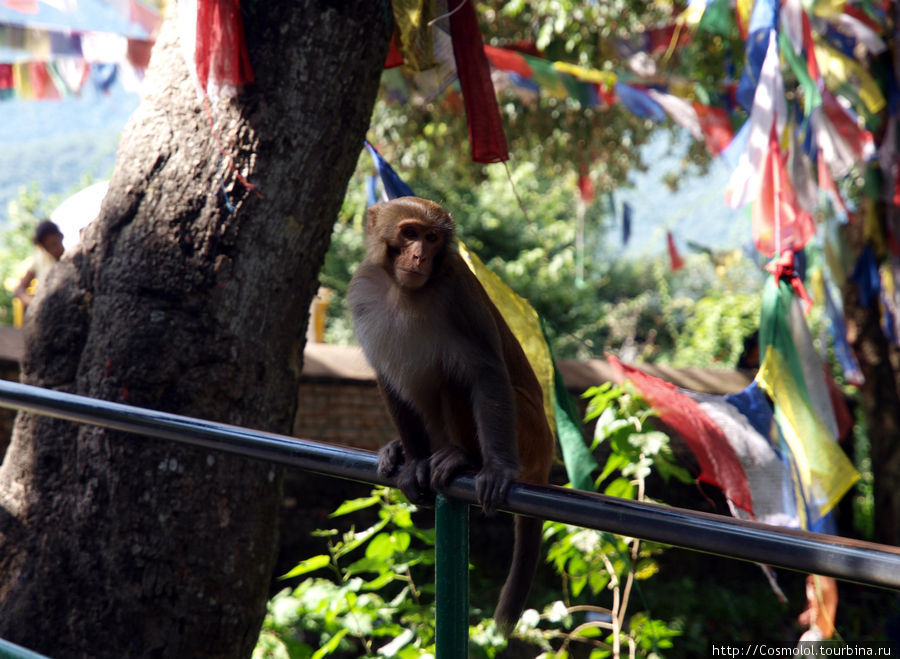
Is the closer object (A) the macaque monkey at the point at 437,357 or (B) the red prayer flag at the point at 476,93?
(A) the macaque monkey at the point at 437,357

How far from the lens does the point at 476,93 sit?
297 centimetres

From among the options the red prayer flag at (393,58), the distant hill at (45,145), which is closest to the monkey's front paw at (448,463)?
the red prayer flag at (393,58)

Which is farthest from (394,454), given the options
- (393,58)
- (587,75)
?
(587,75)

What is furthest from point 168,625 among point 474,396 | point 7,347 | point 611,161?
point 611,161

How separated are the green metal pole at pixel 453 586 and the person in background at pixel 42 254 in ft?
13.3

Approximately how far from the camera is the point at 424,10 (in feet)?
9.01

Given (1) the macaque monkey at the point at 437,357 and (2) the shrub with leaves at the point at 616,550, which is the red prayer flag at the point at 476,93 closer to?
(1) the macaque monkey at the point at 437,357

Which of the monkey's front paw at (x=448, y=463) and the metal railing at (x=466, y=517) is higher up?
the metal railing at (x=466, y=517)

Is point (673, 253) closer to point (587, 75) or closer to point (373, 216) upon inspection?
point (587, 75)

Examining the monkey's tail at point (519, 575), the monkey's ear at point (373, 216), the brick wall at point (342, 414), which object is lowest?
the brick wall at point (342, 414)

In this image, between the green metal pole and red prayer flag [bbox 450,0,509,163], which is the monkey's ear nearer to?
red prayer flag [bbox 450,0,509,163]

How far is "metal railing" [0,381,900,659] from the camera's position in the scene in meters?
0.88

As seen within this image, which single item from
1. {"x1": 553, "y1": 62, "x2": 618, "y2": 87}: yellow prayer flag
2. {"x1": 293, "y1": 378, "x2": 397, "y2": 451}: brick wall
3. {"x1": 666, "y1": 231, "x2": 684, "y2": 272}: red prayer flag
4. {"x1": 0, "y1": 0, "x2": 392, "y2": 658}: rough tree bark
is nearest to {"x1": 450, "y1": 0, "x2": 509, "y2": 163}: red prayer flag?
{"x1": 0, "y1": 0, "x2": 392, "y2": 658}: rough tree bark

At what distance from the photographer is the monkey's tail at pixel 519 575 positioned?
7.04ft
